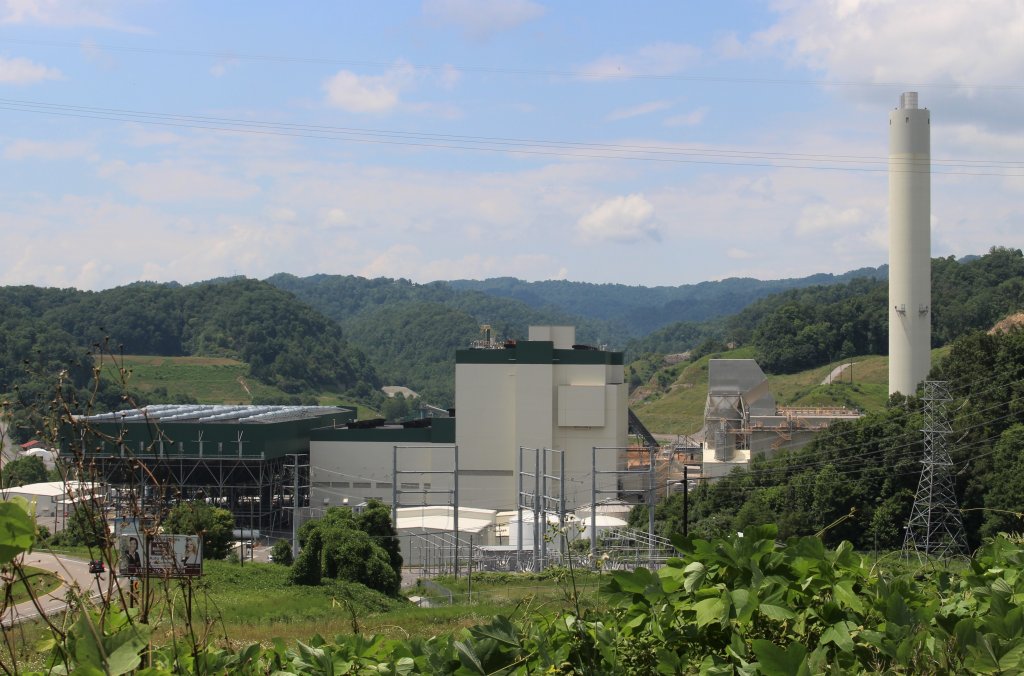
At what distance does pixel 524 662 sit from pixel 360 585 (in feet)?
70.8

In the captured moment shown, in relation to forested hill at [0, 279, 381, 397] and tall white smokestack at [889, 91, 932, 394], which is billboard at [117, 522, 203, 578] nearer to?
tall white smokestack at [889, 91, 932, 394]

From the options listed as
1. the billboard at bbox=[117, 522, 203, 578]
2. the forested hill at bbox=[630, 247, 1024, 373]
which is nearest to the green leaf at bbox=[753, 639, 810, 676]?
the billboard at bbox=[117, 522, 203, 578]

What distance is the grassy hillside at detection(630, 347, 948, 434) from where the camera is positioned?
66875 millimetres

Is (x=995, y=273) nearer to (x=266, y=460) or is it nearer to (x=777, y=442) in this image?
(x=777, y=442)

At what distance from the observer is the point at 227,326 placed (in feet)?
362

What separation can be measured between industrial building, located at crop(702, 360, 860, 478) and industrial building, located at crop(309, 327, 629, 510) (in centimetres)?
644

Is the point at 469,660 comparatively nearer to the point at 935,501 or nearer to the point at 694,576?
the point at 694,576

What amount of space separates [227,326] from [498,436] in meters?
73.7

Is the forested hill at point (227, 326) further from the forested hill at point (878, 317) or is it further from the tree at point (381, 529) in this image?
the tree at point (381, 529)

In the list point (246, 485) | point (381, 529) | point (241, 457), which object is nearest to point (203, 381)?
point (246, 485)

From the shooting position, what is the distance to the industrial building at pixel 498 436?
138ft

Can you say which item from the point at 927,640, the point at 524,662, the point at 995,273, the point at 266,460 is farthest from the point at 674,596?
the point at 995,273

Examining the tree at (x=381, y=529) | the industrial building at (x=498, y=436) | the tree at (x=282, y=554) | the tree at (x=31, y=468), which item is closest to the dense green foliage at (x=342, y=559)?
the tree at (x=381, y=529)

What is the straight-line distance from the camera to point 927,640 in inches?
115
